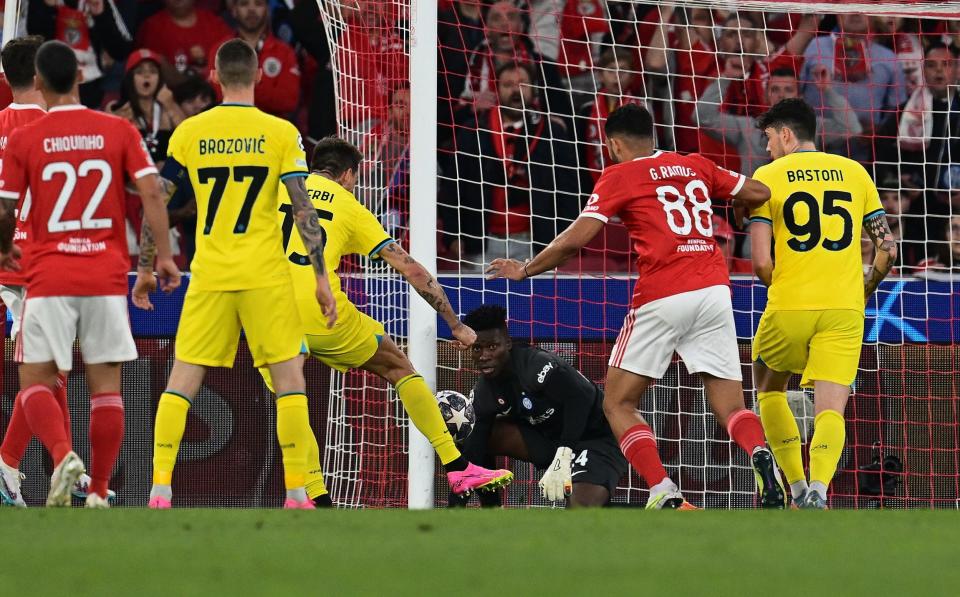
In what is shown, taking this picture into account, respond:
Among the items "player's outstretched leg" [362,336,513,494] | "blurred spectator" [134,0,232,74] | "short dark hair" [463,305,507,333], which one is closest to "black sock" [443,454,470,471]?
"player's outstretched leg" [362,336,513,494]

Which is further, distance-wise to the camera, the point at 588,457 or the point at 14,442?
the point at 588,457

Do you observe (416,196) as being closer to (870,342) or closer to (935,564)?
(870,342)

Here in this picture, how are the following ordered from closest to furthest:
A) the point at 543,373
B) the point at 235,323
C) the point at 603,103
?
the point at 235,323 < the point at 543,373 < the point at 603,103

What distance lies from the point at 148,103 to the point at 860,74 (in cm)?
579

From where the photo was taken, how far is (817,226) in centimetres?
721

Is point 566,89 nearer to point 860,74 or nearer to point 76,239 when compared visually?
point 860,74

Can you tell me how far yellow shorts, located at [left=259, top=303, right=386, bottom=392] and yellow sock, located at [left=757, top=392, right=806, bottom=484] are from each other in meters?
2.07

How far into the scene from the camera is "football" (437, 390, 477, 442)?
9086mm

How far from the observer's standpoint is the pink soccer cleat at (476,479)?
7938mm

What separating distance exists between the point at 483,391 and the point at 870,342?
2.83 meters

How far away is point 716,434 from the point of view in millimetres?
9812

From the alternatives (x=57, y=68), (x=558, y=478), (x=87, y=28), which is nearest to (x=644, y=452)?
(x=558, y=478)

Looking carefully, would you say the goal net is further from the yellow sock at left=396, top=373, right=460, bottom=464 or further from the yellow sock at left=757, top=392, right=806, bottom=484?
the yellow sock at left=757, top=392, right=806, bottom=484

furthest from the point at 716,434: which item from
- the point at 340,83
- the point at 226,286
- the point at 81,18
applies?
the point at 81,18
